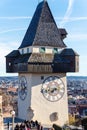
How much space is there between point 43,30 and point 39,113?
4.51 m

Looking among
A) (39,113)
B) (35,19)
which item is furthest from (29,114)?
(35,19)

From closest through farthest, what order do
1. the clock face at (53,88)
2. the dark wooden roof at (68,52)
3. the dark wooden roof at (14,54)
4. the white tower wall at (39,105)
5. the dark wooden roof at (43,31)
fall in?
the white tower wall at (39,105) → the clock face at (53,88) → the dark wooden roof at (68,52) → the dark wooden roof at (43,31) → the dark wooden roof at (14,54)

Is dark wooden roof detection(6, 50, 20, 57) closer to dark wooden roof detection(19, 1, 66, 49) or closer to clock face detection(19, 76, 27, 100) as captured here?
dark wooden roof detection(19, 1, 66, 49)

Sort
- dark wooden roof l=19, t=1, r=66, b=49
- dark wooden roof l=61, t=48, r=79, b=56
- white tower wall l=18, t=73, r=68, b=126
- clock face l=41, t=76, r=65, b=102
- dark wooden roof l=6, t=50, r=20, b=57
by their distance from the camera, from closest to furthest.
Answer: white tower wall l=18, t=73, r=68, b=126
clock face l=41, t=76, r=65, b=102
dark wooden roof l=61, t=48, r=79, b=56
dark wooden roof l=19, t=1, r=66, b=49
dark wooden roof l=6, t=50, r=20, b=57

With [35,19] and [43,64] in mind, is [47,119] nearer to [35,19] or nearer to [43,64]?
[43,64]

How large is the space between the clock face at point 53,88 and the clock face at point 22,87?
1.07m

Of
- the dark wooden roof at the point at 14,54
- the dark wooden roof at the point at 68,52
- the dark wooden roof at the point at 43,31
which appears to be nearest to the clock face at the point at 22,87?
the dark wooden roof at the point at 14,54

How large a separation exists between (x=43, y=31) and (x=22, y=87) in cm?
325

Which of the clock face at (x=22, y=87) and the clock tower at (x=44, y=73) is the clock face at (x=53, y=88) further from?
the clock face at (x=22, y=87)

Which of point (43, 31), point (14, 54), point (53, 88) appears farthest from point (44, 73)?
point (14, 54)

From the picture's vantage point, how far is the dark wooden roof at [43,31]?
80.0 feet

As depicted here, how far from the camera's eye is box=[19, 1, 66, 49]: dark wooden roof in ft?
80.0

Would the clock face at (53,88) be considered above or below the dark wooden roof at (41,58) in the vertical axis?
below

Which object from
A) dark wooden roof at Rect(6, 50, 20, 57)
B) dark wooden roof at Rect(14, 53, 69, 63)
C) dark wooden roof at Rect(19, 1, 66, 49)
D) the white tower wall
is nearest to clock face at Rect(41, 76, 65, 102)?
the white tower wall
